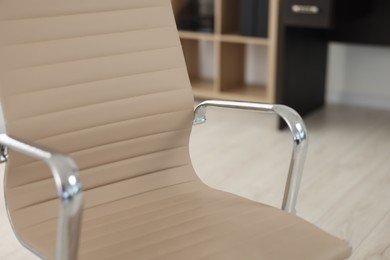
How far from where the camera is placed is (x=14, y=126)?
1.23 meters

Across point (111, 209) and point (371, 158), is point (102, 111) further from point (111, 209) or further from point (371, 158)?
point (371, 158)

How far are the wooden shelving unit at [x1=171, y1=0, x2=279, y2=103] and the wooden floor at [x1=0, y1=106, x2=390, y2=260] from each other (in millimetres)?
152

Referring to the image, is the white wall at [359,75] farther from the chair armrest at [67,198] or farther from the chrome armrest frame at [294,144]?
the chair armrest at [67,198]

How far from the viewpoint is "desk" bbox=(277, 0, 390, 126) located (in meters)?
2.73

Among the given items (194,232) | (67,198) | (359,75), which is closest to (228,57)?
(359,75)

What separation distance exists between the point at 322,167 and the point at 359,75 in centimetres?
103

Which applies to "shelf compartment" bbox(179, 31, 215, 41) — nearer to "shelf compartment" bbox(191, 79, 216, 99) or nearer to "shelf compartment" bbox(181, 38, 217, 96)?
"shelf compartment" bbox(181, 38, 217, 96)

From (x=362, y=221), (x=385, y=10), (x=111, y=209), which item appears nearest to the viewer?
(x=111, y=209)

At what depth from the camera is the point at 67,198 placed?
0.96 m

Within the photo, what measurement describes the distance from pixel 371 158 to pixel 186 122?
1.47 metres

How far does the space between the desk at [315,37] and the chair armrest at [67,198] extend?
1.93 meters

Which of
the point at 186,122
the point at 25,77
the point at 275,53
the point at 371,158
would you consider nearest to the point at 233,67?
the point at 275,53

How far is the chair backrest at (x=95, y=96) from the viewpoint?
1.25 m

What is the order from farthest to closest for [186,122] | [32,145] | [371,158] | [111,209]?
[371,158]
[186,122]
[111,209]
[32,145]
